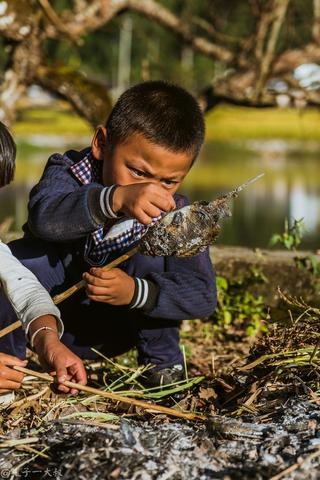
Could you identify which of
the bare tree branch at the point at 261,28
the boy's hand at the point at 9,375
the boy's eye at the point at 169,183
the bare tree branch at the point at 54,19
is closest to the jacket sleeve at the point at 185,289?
the boy's eye at the point at 169,183

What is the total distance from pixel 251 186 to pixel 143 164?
1132cm

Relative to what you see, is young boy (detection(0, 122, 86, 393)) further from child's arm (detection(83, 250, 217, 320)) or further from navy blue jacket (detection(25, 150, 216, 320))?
child's arm (detection(83, 250, 217, 320))

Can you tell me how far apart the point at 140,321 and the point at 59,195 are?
55cm

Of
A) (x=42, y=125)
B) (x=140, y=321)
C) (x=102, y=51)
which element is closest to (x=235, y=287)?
(x=140, y=321)

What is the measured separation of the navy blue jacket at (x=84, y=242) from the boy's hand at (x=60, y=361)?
0.50 meters

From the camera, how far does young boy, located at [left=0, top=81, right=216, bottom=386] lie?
9.29 feet

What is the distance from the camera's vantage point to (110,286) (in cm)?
264

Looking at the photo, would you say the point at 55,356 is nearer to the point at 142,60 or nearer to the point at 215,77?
the point at 142,60

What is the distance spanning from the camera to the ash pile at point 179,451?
1.92 meters

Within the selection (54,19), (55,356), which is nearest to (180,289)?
(55,356)

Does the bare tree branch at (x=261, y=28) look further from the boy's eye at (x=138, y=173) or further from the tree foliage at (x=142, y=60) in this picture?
the boy's eye at (x=138, y=173)

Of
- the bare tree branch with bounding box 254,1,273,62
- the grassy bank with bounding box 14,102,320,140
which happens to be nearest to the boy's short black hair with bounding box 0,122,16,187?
the bare tree branch with bounding box 254,1,273,62

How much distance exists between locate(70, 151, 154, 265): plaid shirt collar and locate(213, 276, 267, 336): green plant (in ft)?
3.92

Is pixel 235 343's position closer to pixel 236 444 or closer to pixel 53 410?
pixel 53 410
